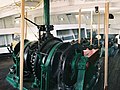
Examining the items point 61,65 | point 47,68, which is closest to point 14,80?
point 47,68

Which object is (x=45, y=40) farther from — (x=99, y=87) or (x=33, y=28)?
(x=33, y=28)

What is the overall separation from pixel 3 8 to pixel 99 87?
363 cm

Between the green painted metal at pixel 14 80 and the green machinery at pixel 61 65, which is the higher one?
the green machinery at pixel 61 65

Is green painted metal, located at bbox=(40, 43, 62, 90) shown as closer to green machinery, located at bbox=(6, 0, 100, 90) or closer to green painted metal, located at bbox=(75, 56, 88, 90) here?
green machinery, located at bbox=(6, 0, 100, 90)

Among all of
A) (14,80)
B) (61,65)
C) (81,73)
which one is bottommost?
(14,80)

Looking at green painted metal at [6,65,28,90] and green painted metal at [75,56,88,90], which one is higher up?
green painted metal at [75,56,88,90]

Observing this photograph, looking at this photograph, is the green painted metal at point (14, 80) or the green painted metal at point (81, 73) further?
the green painted metal at point (14, 80)

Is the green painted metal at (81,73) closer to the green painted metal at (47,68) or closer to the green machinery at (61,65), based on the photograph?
the green machinery at (61,65)

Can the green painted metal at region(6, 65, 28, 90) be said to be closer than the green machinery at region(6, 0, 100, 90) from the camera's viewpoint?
No

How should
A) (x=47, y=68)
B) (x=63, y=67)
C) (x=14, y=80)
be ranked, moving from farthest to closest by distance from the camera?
(x=14, y=80)
(x=47, y=68)
(x=63, y=67)

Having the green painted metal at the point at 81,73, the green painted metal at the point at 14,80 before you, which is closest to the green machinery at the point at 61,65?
the green painted metal at the point at 81,73

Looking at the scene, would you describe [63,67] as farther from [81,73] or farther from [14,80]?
[14,80]

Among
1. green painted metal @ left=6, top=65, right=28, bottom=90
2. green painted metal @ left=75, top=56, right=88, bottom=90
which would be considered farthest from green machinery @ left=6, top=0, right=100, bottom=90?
green painted metal @ left=6, top=65, right=28, bottom=90

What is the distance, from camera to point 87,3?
5.00 metres
